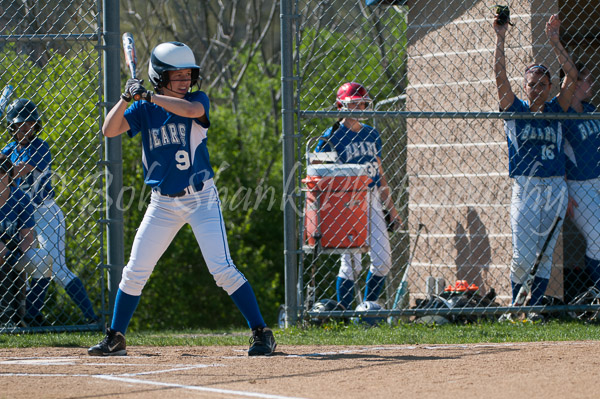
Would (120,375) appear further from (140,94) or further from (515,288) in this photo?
(515,288)

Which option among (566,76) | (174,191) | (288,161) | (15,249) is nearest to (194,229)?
(174,191)

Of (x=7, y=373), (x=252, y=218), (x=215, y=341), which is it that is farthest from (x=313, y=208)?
(x=252, y=218)

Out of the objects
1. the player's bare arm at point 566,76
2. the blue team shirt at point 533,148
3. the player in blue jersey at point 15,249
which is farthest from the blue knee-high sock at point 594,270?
the player in blue jersey at point 15,249

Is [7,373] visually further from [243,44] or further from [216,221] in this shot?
[243,44]

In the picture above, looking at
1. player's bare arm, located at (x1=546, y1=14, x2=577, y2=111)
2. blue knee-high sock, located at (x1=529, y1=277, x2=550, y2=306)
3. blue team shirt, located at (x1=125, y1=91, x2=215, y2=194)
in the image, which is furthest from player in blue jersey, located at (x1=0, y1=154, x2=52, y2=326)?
player's bare arm, located at (x1=546, y1=14, x2=577, y2=111)

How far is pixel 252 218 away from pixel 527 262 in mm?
7632

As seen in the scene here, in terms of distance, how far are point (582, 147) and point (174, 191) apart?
364 cm

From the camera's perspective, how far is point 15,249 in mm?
6508

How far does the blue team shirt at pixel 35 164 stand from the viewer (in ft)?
20.9

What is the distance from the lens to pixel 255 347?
16.1ft

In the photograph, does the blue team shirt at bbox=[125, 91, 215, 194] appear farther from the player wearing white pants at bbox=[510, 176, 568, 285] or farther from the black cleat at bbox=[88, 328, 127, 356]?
the player wearing white pants at bbox=[510, 176, 568, 285]

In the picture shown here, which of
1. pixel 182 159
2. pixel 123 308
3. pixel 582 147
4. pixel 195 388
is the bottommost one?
pixel 195 388

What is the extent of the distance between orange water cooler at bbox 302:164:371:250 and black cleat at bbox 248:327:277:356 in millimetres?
1696

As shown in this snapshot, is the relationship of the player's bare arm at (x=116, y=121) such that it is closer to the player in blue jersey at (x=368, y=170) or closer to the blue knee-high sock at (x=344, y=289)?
the player in blue jersey at (x=368, y=170)
